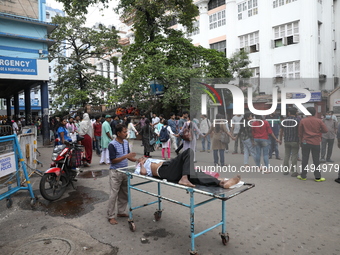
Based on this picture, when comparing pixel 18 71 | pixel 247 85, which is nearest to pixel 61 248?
pixel 247 85

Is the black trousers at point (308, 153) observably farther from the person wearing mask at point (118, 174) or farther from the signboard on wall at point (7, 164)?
the signboard on wall at point (7, 164)

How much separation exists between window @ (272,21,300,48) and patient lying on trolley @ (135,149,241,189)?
62.2ft

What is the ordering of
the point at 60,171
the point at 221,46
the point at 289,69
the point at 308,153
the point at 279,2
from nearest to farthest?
1. the point at 60,171
2. the point at 308,153
3. the point at 289,69
4. the point at 279,2
5. the point at 221,46

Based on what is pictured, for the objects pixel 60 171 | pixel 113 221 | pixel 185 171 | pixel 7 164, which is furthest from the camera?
pixel 60 171

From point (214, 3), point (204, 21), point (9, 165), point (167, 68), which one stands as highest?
point (214, 3)

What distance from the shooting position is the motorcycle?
554cm

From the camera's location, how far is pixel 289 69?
65.7 ft

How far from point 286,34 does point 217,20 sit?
24.2 feet

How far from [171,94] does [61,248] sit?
491 inches

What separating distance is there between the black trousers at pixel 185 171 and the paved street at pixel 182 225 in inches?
30.9

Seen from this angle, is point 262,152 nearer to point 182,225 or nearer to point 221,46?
point 182,225

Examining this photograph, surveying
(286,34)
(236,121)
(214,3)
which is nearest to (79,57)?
(214,3)

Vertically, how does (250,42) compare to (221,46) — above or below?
below

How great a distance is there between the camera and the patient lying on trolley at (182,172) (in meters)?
3.53
